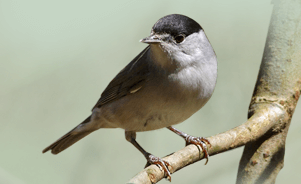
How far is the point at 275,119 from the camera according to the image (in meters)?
3.27

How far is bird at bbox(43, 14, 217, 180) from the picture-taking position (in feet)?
10.2

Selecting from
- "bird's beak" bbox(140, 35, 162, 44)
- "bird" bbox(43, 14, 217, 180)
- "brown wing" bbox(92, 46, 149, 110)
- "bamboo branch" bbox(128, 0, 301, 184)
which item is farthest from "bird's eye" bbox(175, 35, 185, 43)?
"bamboo branch" bbox(128, 0, 301, 184)

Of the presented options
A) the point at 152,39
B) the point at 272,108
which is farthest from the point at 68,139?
the point at 272,108

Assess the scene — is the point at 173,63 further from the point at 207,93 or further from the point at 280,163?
the point at 280,163

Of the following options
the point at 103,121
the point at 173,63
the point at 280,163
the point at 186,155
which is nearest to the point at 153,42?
the point at 173,63

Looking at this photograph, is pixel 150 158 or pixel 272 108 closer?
pixel 272 108

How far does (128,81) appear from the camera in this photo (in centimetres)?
359

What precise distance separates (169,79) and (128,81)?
56 centimetres

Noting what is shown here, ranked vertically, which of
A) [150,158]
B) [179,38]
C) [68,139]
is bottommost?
[150,158]

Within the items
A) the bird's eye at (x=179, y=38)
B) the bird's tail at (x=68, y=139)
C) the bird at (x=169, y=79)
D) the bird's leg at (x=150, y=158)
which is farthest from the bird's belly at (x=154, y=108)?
the bird's tail at (x=68, y=139)

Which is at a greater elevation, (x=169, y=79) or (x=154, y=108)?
(x=169, y=79)

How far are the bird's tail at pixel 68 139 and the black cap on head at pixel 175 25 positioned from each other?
4.97 feet

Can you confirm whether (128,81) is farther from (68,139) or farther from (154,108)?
(68,139)

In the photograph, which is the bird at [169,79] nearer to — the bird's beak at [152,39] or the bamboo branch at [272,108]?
the bird's beak at [152,39]
